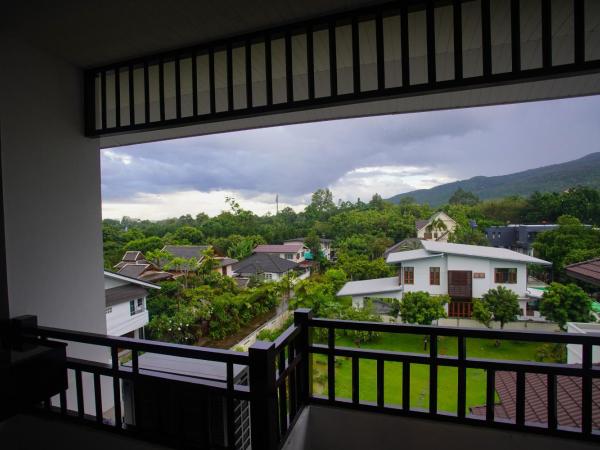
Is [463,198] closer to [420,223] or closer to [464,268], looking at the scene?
[420,223]

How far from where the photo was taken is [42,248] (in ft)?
6.81

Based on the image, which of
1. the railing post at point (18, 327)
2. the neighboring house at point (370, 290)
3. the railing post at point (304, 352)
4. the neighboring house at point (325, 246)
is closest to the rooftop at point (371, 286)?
the neighboring house at point (370, 290)

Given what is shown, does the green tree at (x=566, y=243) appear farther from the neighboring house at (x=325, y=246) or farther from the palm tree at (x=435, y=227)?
the neighboring house at (x=325, y=246)

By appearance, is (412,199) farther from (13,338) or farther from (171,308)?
(13,338)

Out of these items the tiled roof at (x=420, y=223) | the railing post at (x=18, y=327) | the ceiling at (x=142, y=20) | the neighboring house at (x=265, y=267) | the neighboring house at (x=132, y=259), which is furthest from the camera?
the neighboring house at (x=265, y=267)

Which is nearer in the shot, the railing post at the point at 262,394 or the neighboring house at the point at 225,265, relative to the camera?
the railing post at the point at 262,394

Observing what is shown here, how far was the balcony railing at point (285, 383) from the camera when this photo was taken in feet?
4.56

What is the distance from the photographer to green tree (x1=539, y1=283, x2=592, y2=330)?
3.35 metres

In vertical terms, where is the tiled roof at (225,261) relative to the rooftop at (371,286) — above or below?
above

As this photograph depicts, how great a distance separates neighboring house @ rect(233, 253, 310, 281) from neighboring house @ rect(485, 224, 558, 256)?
2707 millimetres

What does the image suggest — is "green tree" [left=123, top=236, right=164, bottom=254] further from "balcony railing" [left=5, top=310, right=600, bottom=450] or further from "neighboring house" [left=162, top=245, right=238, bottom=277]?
"balcony railing" [left=5, top=310, right=600, bottom=450]

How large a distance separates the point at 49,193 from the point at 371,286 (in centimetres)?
386

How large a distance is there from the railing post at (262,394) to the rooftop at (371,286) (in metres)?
2.98

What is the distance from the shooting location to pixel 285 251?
5148mm
